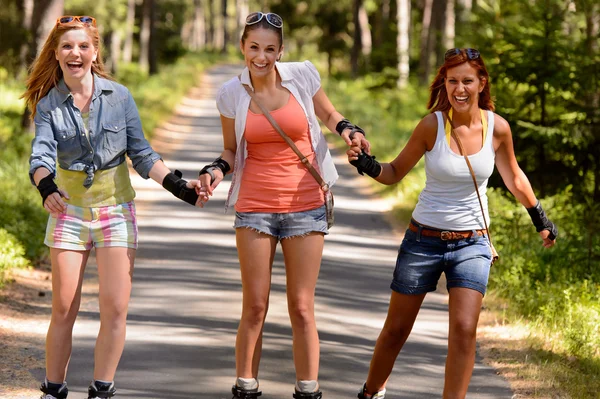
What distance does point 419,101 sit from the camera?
31.6 metres

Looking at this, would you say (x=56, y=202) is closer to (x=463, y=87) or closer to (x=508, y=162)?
(x=463, y=87)

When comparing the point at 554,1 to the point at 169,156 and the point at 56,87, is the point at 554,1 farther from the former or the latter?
the point at 169,156

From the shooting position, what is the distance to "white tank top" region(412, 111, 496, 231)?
17.9 ft

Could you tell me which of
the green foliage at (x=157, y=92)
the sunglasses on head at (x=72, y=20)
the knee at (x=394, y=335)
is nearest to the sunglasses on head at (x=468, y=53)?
the knee at (x=394, y=335)

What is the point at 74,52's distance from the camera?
5.30 meters

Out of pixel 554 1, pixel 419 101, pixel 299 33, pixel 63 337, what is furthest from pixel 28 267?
pixel 299 33

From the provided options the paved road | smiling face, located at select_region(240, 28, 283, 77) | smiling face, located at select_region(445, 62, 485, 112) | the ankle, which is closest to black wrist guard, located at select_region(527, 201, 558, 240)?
smiling face, located at select_region(445, 62, 485, 112)

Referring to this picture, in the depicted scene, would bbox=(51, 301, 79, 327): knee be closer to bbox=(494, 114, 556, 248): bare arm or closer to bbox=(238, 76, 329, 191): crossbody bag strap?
bbox=(238, 76, 329, 191): crossbody bag strap

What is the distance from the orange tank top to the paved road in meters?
1.42

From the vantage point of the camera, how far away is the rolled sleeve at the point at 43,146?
5199 mm

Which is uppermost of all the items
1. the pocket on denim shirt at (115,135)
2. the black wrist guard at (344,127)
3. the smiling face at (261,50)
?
the smiling face at (261,50)

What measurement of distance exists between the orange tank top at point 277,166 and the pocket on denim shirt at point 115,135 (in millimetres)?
606

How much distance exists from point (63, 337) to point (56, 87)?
124cm

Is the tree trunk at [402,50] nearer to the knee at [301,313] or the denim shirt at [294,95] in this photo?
the denim shirt at [294,95]
